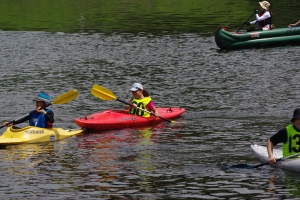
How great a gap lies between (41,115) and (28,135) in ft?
1.93

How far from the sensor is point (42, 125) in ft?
56.7

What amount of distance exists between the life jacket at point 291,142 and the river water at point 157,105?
430 millimetres

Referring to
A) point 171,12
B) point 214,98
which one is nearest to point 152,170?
point 214,98

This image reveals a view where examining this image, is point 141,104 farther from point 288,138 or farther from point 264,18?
point 264,18

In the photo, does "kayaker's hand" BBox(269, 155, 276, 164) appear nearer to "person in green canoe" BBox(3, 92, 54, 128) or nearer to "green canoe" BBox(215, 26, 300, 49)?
"person in green canoe" BBox(3, 92, 54, 128)

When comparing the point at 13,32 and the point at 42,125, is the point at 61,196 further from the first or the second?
the point at 13,32

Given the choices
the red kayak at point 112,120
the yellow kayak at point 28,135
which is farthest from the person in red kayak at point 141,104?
the yellow kayak at point 28,135

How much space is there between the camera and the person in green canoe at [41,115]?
17016mm

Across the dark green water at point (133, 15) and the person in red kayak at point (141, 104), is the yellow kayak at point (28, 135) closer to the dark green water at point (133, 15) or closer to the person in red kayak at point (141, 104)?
the person in red kayak at point (141, 104)

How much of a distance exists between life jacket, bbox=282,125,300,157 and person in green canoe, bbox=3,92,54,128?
5758 millimetres

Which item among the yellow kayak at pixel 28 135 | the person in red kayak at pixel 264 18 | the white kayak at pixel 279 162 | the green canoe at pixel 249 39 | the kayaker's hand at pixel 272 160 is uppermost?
the person in red kayak at pixel 264 18

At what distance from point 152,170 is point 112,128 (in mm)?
4140

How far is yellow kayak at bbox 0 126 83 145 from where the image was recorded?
54.9 feet

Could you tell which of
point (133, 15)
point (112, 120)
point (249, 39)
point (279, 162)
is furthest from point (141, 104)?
point (133, 15)
